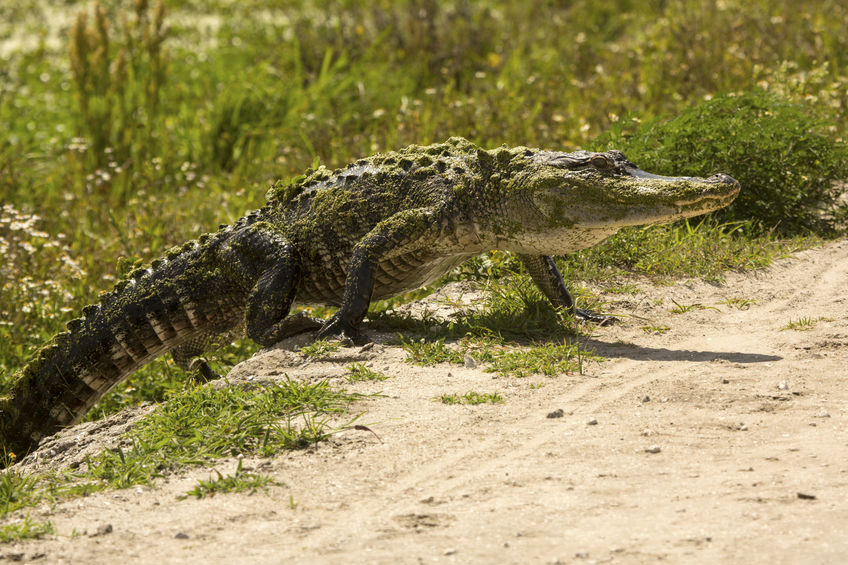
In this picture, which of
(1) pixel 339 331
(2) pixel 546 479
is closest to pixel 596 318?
(1) pixel 339 331

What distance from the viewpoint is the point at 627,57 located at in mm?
11000

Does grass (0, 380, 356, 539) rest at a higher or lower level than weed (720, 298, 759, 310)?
higher

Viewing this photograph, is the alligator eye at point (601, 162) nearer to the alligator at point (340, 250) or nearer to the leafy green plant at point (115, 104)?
the alligator at point (340, 250)

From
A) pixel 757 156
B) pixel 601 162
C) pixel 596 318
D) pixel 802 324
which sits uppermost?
pixel 601 162

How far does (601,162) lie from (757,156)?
9.06ft

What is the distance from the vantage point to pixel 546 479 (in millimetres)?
3516

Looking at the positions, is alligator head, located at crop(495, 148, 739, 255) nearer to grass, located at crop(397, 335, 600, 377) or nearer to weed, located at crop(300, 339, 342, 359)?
grass, located at crop(397, 335, 600, 377)

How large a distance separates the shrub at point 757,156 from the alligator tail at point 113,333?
121 inches

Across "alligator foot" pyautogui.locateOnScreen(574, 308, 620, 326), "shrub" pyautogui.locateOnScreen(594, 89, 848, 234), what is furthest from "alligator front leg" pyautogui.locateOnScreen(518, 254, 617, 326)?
"shrub" pyautogui.locateOnScreen(594, 89, 848, 234)

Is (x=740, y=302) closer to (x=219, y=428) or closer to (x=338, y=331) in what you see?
(x=338, y=331)

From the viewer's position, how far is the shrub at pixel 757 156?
7.23 meters

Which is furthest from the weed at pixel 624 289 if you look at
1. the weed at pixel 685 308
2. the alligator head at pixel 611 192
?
the alligator head at pixel 611 192

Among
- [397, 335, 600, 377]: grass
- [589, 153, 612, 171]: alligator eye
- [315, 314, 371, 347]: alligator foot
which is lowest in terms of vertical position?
[397, 335, 600, 377]: grass

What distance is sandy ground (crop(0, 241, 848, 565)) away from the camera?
3072 millimetres
